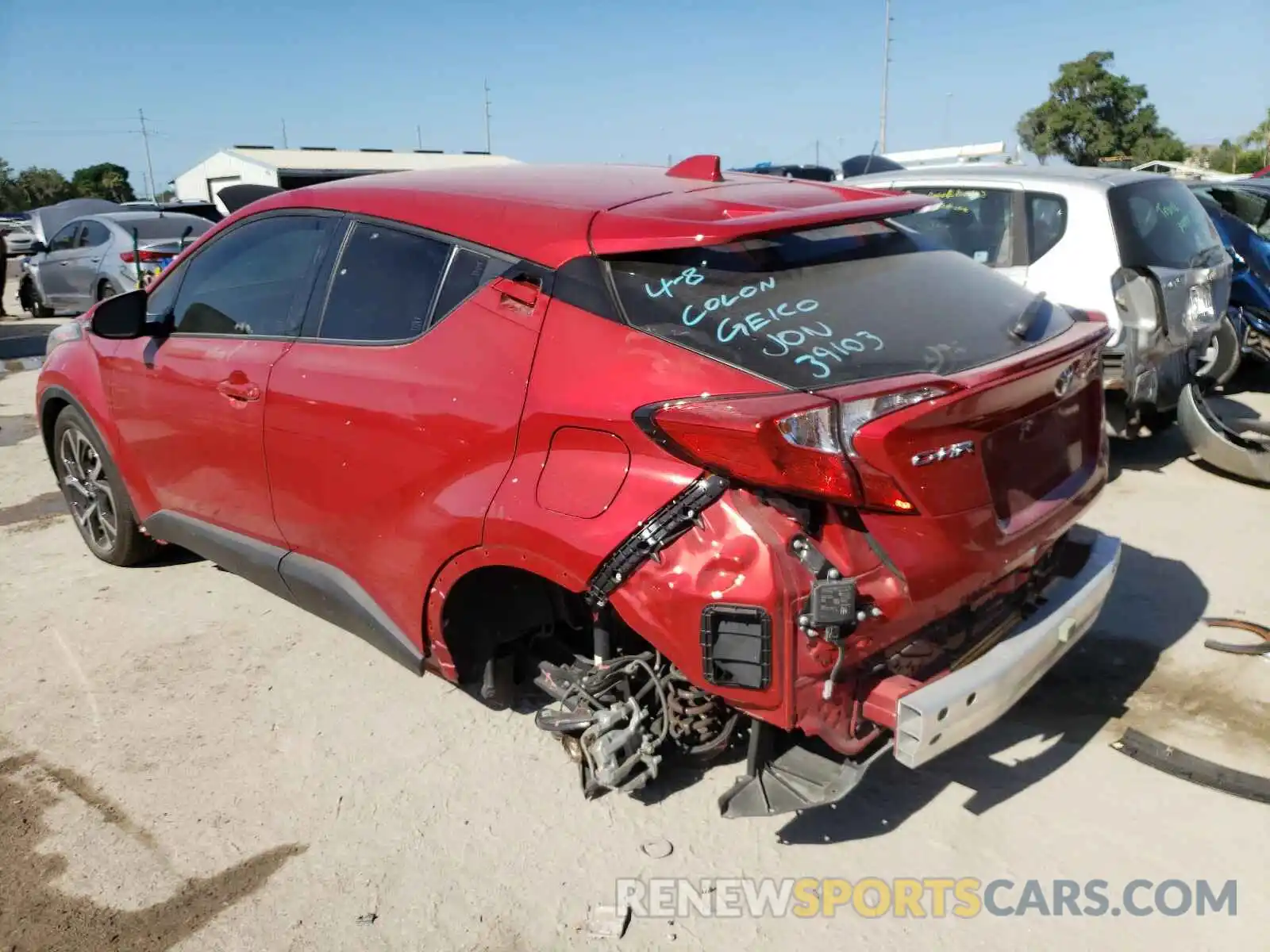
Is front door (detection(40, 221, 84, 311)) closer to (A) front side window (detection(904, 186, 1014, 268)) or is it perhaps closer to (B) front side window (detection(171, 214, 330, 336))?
(B) front side window (detection(171, 214, 330, 336))

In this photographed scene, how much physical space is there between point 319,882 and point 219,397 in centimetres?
181

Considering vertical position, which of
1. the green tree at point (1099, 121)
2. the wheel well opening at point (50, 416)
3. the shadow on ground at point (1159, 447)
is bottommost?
the shadow on ground at point (1159, 447)

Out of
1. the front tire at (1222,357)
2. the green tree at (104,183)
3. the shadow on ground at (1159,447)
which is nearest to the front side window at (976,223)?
the shadow on ground at (1159,447)

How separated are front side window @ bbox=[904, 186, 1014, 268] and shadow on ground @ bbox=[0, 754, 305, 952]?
4.89 meters

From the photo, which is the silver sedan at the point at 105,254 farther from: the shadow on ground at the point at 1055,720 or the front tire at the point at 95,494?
the shadow on ground at the point at 1055,720

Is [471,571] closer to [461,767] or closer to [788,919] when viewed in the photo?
[461,767]

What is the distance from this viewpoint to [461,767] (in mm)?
3156

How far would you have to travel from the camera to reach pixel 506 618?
9.77 ft

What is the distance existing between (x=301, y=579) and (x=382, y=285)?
107 centimetres

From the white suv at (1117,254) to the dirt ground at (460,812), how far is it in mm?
1835

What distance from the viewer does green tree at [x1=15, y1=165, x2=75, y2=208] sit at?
67.2m

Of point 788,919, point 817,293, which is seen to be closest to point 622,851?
point 788,919

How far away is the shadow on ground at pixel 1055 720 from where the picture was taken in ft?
9.56

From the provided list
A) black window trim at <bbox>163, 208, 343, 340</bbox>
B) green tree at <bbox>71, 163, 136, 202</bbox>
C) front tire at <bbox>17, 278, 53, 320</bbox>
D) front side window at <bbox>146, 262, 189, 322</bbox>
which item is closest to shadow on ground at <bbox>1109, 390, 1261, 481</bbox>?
black window trim at <bbox>163, 208, 343, 340</bbox>
